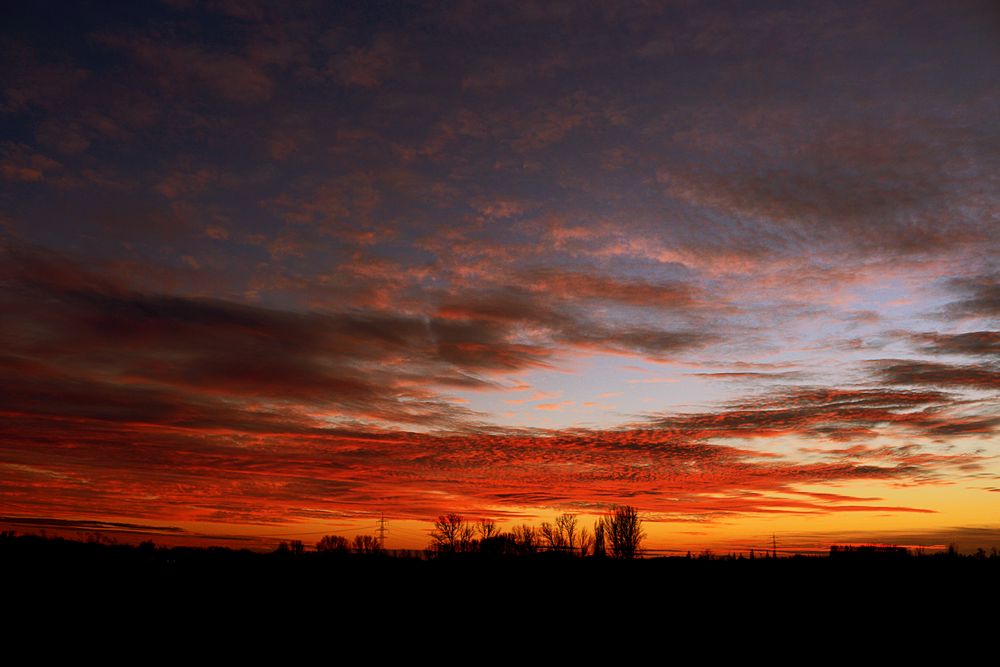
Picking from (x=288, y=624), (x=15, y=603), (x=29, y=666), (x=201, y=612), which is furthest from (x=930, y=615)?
(x=15, y=603)

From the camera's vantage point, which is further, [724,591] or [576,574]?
[576,574]

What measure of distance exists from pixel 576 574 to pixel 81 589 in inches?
1706

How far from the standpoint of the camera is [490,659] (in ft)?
88.6

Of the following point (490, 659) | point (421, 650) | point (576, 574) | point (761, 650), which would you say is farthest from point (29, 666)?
point (576, 574)

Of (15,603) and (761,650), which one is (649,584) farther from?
(15,603)

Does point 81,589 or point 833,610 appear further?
point 81,589

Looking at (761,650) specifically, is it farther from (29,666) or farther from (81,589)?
(81,589)

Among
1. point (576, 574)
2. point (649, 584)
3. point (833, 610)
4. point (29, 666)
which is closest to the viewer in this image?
point (29, 666)

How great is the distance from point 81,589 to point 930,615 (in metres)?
55.9

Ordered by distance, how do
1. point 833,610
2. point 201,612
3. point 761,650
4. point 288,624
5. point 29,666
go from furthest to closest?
point 833,610 → point 201,612 → point 288,624 → point 761,650 → point 29,666

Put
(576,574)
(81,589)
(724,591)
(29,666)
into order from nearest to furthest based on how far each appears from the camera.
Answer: (29,666)
(81,589)
(724,591)
(576,574)

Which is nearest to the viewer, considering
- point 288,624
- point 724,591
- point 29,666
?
point 29,666

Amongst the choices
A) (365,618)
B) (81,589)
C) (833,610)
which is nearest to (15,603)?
(81,589)

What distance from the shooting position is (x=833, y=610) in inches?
1650
